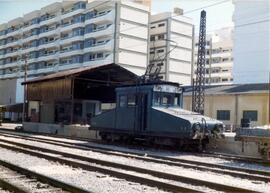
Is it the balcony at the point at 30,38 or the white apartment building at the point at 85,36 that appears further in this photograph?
the balcony at the point at 30,38

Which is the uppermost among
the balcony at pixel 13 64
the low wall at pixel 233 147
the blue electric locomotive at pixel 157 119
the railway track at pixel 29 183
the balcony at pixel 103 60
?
the balcony at pixel 13 64

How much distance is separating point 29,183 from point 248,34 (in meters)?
54.3

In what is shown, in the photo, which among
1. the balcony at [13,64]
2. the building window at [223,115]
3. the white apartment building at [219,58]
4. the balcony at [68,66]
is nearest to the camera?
the building window at [223,115]

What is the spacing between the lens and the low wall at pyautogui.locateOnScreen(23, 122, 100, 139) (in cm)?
2768

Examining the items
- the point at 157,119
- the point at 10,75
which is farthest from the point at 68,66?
the point at 157,119

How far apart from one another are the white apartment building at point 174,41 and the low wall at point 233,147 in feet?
188

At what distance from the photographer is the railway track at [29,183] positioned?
8484 millimetres

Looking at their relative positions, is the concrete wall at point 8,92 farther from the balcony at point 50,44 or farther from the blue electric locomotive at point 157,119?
the blue electric locomotive at point 157,119

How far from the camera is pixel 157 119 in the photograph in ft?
61.1

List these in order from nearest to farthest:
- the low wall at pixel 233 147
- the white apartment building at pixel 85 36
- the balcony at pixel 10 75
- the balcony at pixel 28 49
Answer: the low wall at pixel 233 147 < the white apartment building at pixel 85 36 < the balcony at pixel 28 49 < the balcony at pixel 10 75

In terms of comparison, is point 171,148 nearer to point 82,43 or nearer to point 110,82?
point 110,82

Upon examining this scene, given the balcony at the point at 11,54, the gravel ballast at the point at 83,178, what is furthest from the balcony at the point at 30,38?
the gravel ballast at the point at 83,178

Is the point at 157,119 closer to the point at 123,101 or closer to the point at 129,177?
the point at 123,101

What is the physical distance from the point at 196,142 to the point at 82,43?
57.0 m
